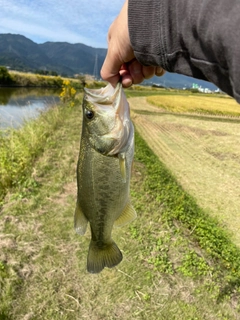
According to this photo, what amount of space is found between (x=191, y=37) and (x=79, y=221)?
142cm

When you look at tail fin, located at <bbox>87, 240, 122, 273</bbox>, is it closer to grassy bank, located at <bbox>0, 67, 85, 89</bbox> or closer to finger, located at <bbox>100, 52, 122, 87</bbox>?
finger, located at <bbox>100, 52, 122, 87</bbox>

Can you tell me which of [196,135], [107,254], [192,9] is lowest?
[196,135]

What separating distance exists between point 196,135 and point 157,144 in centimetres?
289

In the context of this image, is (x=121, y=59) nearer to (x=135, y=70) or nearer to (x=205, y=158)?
(x=135, y=70)

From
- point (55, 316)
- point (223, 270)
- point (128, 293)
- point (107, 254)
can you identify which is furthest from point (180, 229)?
point (107, 254)

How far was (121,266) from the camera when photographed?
4012mm

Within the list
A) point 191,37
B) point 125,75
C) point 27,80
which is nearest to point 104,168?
point 125,75

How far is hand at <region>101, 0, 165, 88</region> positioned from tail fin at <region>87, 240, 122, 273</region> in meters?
1.09

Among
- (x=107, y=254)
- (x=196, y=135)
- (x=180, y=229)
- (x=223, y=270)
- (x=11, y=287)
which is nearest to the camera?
(x=107, y=254)

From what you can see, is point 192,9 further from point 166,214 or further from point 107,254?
point 166,214

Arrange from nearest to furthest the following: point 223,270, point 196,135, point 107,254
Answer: point 107,254
point 223,270
point 196,135

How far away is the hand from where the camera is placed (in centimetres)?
140

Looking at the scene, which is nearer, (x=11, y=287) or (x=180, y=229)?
(x=11, y=287)

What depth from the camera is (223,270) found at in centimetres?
422
